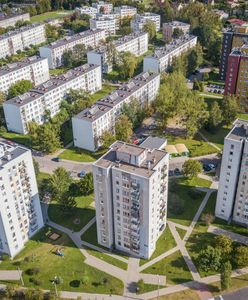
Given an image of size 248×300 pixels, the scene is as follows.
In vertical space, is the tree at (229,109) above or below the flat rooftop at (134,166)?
below

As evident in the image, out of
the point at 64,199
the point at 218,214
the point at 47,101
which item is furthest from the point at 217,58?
the point at 64,199

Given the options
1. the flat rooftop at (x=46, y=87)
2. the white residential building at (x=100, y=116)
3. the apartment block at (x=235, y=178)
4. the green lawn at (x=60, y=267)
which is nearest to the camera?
the green lawn at (x=60, y=267)

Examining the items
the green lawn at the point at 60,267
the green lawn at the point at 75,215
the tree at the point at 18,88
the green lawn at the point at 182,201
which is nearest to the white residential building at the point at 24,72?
the tree at the point at 18,88

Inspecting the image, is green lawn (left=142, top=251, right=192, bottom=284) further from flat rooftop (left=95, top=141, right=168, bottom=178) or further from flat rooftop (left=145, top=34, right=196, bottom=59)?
flat rooftop (left=145, top=34, right=196, bottom=59)

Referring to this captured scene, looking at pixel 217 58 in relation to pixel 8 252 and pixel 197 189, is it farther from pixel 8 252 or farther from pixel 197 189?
pixel 8 252

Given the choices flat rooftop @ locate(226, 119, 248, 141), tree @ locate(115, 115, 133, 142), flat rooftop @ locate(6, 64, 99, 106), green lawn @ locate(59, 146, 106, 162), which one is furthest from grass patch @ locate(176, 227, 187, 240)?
flat rooftop @ locate(6, 64, 99, 106)

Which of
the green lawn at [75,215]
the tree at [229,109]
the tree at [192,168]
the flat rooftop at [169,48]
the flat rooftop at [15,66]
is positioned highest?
the flat rooftop at [169,48]

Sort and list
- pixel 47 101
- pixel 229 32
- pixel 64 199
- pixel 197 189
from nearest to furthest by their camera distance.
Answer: pixel 64 199
pixel 197 189
pixel 47 101
pixel 229 32

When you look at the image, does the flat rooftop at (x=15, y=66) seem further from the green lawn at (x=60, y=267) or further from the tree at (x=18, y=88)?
the green lawn at (x=60, y=267)
